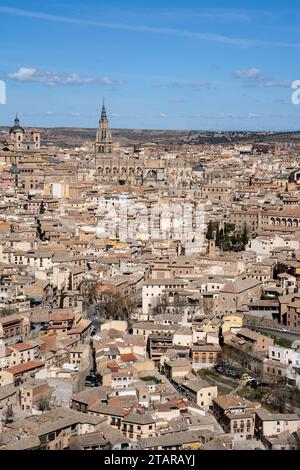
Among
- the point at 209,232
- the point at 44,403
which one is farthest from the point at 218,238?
the point at 44,403

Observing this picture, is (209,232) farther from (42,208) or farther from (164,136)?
(164,136)

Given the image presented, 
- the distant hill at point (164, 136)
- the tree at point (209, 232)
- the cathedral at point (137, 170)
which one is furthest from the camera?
the distant hill at point (164, 136)

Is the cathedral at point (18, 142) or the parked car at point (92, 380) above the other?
the cathedral at point (18, 142)

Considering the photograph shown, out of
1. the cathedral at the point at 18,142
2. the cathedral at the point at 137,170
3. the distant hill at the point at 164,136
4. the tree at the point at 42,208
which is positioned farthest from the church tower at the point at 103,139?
the distant hill at the point at 164,136

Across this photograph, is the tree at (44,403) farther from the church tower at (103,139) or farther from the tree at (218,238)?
the church tower at (103,139)

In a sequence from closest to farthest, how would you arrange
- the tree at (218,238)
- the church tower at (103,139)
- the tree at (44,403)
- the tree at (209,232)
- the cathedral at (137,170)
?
the tree at (44,403) → the tree at (218,238) → the tree at (209,232) → the cathedral at (137,170) → the church tower at (103,139)

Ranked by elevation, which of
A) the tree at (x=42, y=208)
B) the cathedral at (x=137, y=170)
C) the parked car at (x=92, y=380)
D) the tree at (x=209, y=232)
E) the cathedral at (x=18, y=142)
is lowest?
the parked car at (x=92, y=380)
